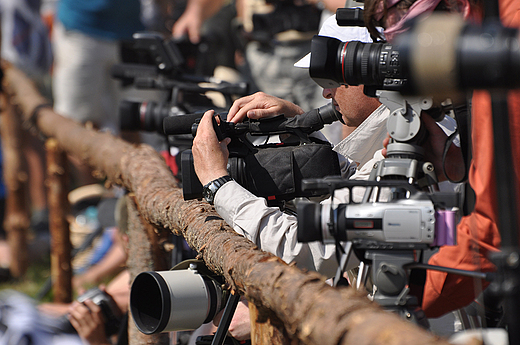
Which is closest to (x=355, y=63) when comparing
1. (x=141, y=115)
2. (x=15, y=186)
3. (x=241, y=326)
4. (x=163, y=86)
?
(x=241, y=326)

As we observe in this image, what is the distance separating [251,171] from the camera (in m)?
1.90

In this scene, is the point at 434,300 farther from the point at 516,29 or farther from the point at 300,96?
the point at 300,96

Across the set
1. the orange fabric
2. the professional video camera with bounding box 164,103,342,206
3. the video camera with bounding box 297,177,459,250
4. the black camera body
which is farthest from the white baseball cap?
the black camera body

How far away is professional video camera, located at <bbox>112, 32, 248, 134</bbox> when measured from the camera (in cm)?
310

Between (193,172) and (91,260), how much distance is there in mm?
3317

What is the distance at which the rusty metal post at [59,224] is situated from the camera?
4.26m

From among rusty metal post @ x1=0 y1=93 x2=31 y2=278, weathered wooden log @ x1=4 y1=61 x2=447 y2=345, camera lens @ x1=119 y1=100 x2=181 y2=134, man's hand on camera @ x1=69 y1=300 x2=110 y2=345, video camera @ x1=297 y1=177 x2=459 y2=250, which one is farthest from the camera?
rusty metal post @ x1=0 y1=93 x2=31 y2=278

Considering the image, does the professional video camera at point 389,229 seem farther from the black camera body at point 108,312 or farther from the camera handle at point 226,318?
the black camera body at point 108,312

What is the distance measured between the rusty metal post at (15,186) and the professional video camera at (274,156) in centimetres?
400

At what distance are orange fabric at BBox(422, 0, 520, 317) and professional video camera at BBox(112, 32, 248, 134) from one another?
5.60 ft

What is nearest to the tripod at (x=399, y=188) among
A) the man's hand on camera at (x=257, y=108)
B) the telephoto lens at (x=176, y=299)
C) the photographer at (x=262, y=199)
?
the photographer at (x=262, y=199)

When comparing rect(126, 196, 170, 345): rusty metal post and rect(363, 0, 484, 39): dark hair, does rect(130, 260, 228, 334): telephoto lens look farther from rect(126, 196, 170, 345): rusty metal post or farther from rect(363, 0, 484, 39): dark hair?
rect(363, 0, 484, 39): dark hair

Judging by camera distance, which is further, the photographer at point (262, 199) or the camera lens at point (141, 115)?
the camera lens at point (141, 115)

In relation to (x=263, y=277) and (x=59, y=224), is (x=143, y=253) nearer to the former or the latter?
(x=263, y=277)
